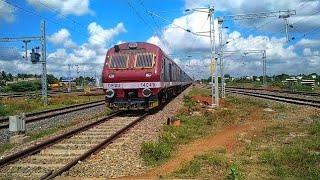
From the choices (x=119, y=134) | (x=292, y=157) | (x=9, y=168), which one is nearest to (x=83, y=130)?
(x=119, y=134)

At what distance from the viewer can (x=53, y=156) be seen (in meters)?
10.0

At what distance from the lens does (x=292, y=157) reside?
8.89m

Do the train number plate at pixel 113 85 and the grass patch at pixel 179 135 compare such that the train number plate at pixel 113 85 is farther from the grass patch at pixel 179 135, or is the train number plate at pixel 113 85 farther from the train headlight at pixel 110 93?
the grass patch at pixel 179 135

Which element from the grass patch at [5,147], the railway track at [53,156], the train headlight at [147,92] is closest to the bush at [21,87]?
the train headlight at [147,92]

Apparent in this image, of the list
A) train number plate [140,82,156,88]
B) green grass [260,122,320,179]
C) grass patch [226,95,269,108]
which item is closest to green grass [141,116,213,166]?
green grass [260,122,320,179]

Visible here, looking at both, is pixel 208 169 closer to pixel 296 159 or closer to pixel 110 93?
pixel 296 159

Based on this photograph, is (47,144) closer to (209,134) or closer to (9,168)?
(9,168)

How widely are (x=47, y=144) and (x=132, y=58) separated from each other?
9.89m

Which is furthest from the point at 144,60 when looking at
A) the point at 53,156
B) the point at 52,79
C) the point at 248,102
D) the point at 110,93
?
the point at 52,79

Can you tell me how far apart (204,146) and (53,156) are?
3.95 metres

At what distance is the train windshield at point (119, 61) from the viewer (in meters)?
20.5

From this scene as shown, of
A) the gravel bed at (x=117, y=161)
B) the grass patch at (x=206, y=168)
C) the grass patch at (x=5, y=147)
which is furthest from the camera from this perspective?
the grass patch at (x=5, y=147)

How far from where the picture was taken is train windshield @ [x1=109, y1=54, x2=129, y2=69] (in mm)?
20484

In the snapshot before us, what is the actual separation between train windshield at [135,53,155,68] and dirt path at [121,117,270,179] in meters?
6.33
